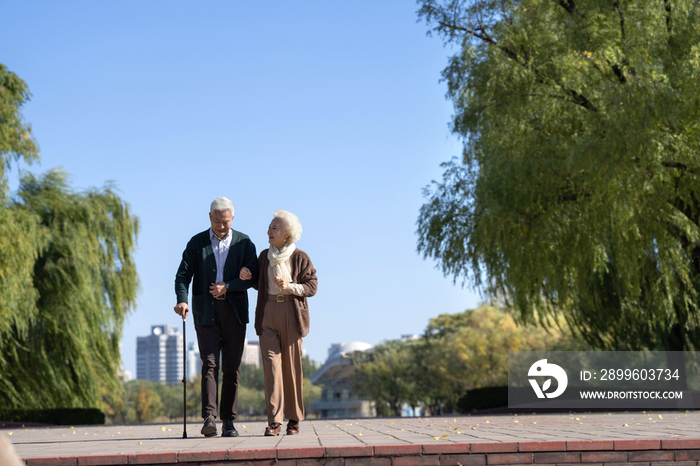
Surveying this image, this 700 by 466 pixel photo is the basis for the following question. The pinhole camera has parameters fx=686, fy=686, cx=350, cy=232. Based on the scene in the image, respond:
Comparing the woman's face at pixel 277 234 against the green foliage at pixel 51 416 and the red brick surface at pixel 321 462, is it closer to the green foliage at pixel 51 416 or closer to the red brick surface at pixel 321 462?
the red brick surface at pixel 321 462

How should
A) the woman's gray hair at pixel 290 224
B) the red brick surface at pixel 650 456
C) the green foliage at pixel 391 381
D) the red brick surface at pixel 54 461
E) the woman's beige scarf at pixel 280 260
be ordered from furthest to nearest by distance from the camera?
the green foliage at pixel 391 381, the woman's gray hair at pixel 290 224, the woman's beige scarf at pixel 280 260, the red brick surface at pixel 650 456, the red brick surface at pixel 54 461

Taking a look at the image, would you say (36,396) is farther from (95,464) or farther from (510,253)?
(95,464)

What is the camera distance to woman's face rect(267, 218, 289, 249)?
6.03 metres

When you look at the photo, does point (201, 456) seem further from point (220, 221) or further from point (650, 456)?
point (650, 456)

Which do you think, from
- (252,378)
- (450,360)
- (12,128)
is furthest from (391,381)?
(252,378)

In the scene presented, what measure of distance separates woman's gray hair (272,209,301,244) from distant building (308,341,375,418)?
266 ft

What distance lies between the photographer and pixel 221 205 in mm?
6109

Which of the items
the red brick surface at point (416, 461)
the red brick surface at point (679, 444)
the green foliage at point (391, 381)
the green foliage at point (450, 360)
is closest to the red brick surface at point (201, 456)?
the red brick surface at point (416, 461)

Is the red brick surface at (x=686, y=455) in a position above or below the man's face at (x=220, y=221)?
below

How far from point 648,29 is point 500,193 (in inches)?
143

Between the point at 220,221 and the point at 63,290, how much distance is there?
1374 centimetres

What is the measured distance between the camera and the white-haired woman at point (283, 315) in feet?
19.3

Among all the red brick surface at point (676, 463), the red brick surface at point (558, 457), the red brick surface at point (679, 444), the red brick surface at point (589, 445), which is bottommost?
the red brick surface at point (676, 463)

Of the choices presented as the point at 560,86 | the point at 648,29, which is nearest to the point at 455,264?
the point at 560,86
